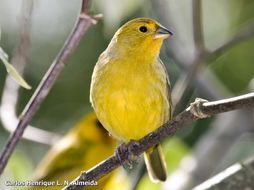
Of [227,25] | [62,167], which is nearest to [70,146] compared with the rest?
[62,167]

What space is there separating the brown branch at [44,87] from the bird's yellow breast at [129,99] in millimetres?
672

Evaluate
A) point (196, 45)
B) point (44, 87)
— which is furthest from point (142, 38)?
point (44, 87)

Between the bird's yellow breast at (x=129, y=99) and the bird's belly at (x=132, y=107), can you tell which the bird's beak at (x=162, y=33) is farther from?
the bird's belly at (x=132, y=107)

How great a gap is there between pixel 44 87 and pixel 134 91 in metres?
0.81

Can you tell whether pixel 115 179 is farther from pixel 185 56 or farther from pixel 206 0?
pixel 206 0

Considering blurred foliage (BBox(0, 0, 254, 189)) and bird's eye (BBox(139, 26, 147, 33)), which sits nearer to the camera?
bird's eye (BBox(139, 26, 147, 33))

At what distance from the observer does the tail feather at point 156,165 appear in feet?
13.5

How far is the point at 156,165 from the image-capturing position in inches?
164

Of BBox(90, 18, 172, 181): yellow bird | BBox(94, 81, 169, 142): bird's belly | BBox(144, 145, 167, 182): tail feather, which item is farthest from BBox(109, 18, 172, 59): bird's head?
BBox(144, 145, 167, 182): tail feather

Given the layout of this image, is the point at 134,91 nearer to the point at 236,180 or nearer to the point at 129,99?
the point at 129,99

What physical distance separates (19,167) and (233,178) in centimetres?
123

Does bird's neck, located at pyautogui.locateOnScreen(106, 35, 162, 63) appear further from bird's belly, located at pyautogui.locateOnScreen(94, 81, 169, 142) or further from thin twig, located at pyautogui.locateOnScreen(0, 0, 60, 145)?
thin twig, located at pyautogui.locateOnScreen(0, 0, 60, 145)

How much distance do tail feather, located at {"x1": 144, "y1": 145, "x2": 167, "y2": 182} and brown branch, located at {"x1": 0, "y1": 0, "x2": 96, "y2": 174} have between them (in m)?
1.23

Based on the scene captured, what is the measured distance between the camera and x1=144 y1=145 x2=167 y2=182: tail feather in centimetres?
411
